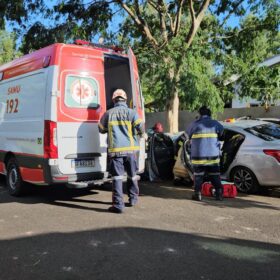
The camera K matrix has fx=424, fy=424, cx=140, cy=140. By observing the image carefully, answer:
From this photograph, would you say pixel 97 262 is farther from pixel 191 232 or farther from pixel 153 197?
pixel 153 197

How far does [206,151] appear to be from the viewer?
729cm

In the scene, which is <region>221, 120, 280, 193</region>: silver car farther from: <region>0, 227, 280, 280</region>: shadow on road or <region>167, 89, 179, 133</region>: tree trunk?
<region>167, 89, 179, 133</region>: tree trunk

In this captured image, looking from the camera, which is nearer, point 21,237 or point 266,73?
point 21,237

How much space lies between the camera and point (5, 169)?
8250 millimetres

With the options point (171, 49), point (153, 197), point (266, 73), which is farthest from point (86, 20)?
point (153, 197)

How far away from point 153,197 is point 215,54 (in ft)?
29.2

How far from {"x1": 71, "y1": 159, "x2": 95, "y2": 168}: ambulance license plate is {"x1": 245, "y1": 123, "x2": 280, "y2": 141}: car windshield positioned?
10.2 ft

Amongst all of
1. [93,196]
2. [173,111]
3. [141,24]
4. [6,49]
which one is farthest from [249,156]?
[6,49]

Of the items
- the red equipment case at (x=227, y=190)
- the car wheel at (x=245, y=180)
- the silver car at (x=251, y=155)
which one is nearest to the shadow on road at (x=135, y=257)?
the red equipment case at (x=227, y=190)

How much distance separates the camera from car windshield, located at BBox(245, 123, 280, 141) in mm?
7878

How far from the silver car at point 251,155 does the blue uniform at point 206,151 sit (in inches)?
30.4

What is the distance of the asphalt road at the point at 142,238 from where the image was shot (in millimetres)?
4133

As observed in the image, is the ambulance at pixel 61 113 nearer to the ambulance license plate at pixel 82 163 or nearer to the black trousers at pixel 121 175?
the ambulance license plate at pixel 82 163

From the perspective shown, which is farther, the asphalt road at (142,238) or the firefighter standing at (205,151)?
the firefighter standing at (205,151)
